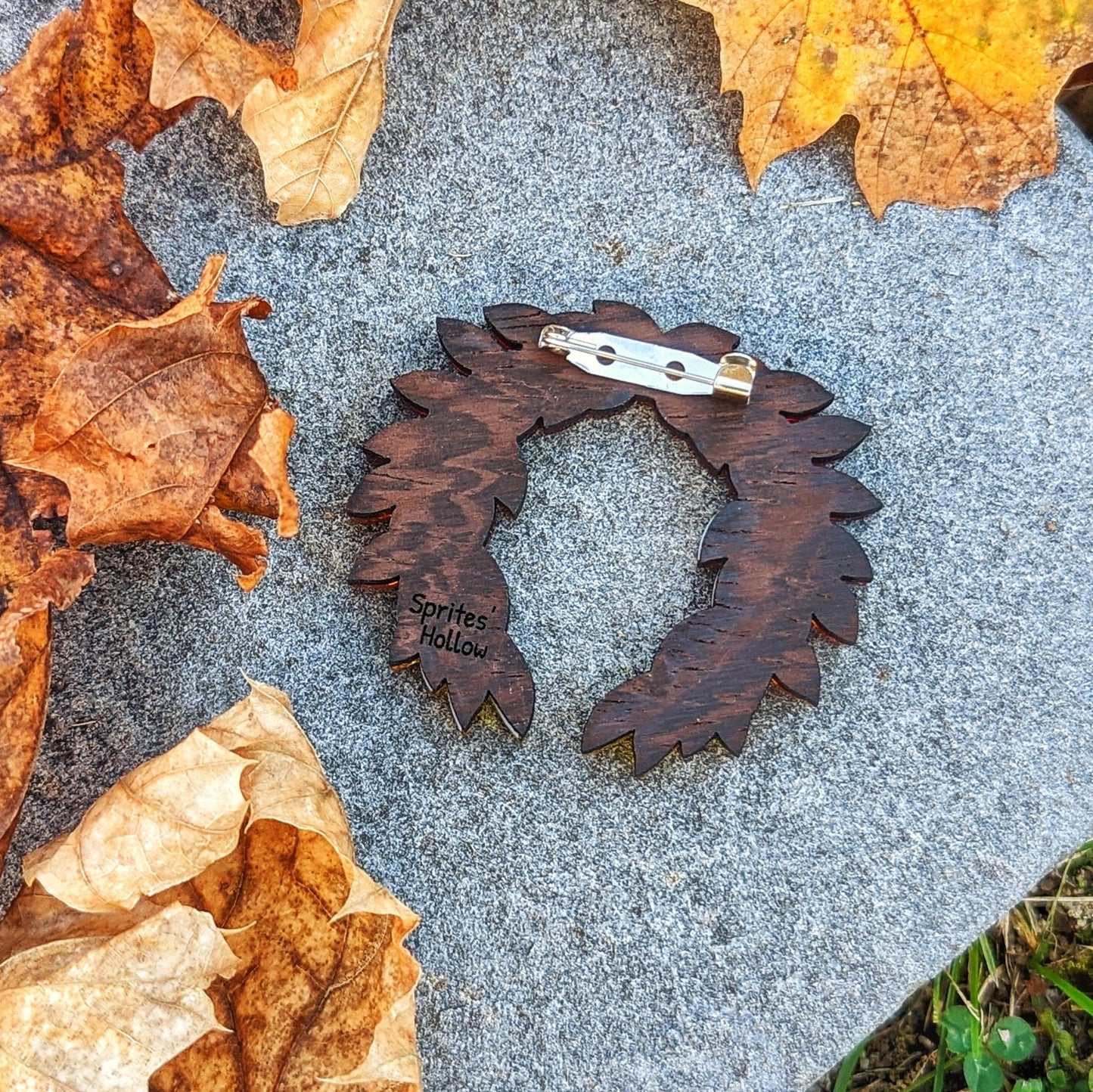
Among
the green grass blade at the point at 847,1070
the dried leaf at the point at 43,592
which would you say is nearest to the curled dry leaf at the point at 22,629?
the dried leaf at the point at 43,592

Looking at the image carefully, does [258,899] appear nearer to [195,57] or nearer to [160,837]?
[160,837]

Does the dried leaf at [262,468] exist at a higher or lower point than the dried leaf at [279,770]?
higher

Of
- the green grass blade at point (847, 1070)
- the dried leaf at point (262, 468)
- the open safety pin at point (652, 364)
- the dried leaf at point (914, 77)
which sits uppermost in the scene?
the dried leaf at point (914, 77)

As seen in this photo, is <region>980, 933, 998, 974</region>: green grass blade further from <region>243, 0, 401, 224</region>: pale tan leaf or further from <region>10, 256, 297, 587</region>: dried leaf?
<region>243, 0, 401, 224</region>: pale tan leaf

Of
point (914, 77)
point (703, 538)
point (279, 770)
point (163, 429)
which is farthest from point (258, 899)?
point (914, 77)

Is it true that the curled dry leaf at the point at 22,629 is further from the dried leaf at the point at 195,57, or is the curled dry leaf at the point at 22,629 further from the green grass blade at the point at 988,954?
the green grass blade at the point at 988,954

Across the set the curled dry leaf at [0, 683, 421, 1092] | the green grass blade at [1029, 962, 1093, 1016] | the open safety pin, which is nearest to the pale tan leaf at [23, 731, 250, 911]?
the curled dry leaf at [0, 683, 421, 1092]
